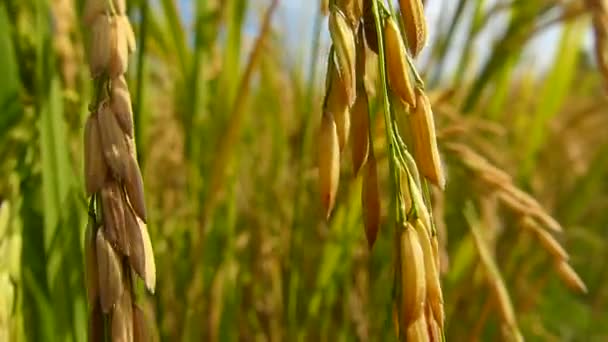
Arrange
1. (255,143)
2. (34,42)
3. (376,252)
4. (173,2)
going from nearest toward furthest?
(34,42), (173,2), (376,252), (255,143)

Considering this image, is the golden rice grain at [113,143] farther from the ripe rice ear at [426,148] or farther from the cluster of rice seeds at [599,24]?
the cluster of rice seeds at [599,24]

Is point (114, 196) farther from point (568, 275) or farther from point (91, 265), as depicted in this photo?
point (568, 275)

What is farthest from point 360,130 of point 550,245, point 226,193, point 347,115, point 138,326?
point 226,193

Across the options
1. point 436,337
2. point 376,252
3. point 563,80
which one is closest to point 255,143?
point 376,252

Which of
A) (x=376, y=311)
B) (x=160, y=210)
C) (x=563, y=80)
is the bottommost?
(x=376, y=311)

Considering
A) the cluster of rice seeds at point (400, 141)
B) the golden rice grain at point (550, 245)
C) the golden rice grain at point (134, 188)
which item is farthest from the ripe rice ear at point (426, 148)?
the golden rice grain at point (550, 245)

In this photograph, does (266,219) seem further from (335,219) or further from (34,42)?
(34,42)
